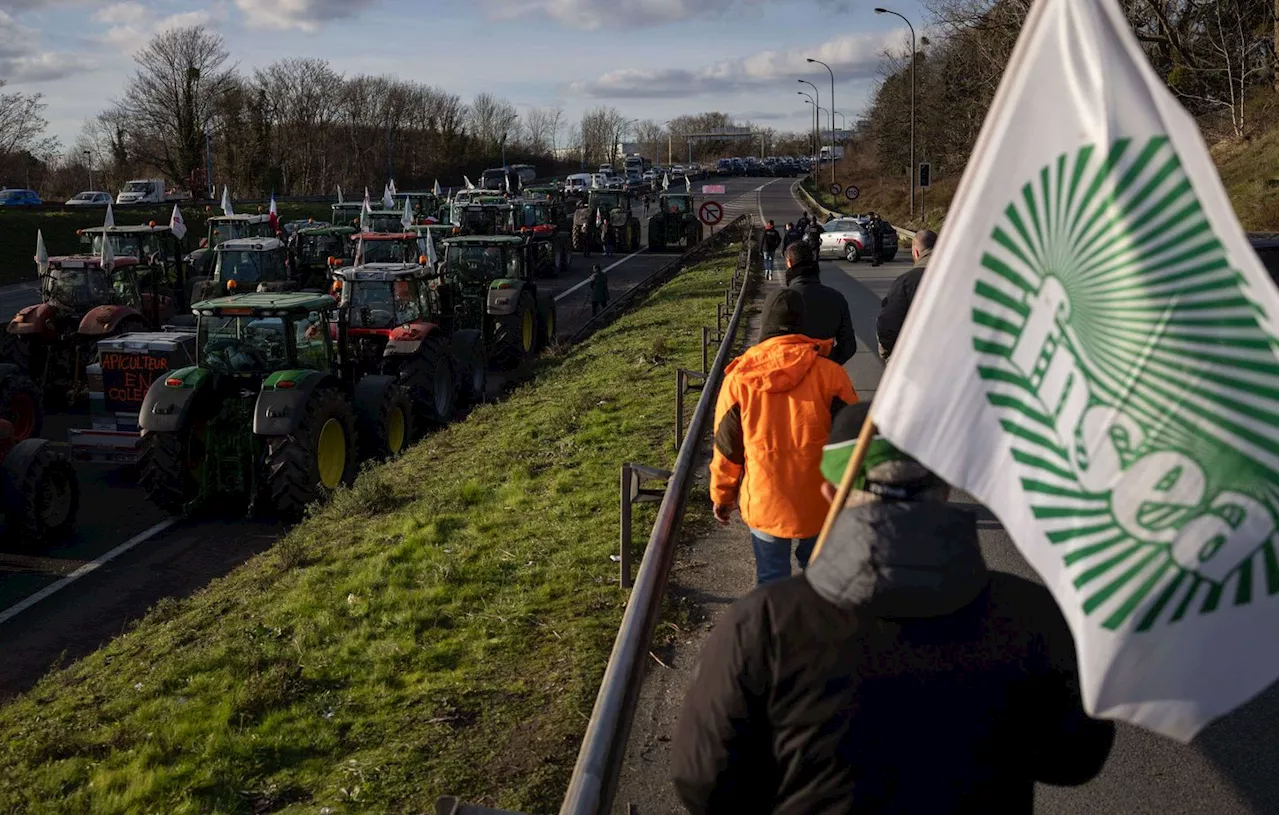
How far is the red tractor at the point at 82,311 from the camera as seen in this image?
1834 centimetres

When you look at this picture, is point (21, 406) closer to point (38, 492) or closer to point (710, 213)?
point (38, 492)

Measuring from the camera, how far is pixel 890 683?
2.49 metres

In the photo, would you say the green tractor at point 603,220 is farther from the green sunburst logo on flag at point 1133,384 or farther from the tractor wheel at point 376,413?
the green sunburst logo on flag at point 1133,384

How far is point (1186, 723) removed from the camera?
2531 millimetres

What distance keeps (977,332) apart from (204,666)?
246 inches

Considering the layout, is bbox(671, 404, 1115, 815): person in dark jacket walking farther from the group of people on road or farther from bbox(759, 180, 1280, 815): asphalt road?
bbox(759, 180, 1280, 815): asphalt road

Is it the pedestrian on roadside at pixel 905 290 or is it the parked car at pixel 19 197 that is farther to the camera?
the parked car at pixel 19 197

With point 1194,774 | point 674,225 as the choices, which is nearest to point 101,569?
point 1194,774

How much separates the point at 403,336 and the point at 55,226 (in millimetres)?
37487

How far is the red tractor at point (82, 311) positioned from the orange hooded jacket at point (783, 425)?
14638 millimetres

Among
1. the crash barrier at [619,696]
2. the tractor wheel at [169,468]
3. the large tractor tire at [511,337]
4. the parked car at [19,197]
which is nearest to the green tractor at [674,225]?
the large tractor tire at [511,337]

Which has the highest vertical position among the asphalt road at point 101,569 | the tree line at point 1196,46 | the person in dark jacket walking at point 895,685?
the tree line at point 1196,46

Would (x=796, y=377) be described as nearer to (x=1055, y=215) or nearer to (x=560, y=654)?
(x=560, y=654)

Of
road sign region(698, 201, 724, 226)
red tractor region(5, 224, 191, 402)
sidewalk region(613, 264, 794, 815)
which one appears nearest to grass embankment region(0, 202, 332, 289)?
road sign region(698, 201, 724, 226)
